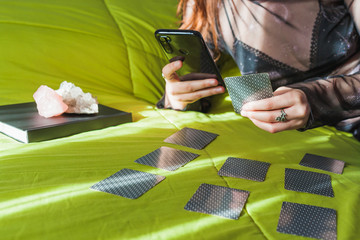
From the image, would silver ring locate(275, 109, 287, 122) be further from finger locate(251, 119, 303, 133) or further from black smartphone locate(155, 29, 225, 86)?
black smartphone locate(155, 29, 225, 86)

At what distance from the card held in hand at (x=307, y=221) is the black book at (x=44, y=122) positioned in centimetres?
65

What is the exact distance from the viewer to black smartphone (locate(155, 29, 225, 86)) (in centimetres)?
98

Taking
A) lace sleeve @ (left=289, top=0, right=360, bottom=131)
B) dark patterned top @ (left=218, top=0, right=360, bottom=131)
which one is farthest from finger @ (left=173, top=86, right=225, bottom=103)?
lace sleeve @ (left=289, top=0, right=360, bottom=131)

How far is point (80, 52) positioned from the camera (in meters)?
1.49

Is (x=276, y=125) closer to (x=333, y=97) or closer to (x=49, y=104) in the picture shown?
(x=333, y=97)

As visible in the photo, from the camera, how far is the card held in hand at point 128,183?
68cm

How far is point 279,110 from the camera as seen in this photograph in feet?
2.86

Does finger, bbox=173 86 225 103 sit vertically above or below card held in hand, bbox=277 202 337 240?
above

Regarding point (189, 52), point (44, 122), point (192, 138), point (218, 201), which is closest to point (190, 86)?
point (189, 52)

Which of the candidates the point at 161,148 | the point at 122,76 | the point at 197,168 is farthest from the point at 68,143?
the point at 122,76

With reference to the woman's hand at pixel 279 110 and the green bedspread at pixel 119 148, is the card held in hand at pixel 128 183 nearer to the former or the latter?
the green bedspread at pixel 119 148

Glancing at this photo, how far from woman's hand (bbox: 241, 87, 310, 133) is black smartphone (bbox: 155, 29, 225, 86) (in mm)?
228

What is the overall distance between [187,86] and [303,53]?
0.42 metres

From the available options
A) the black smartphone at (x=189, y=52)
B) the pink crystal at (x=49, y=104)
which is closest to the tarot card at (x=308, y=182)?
the black smartphone at (x=189, y=52)
